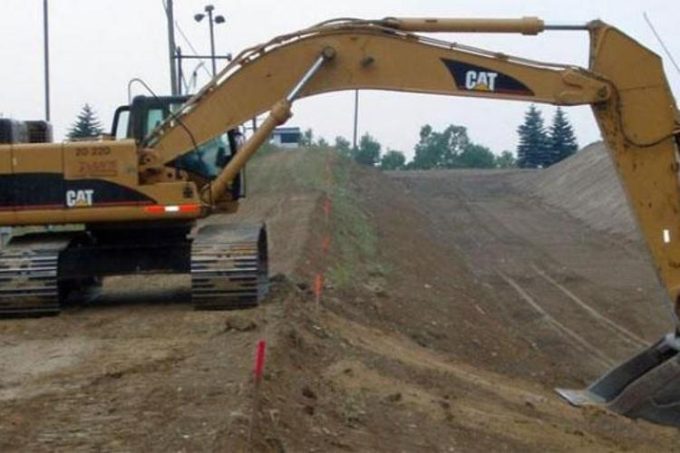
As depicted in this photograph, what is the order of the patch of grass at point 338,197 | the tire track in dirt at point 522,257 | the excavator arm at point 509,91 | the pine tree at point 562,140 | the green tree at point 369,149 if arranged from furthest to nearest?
the green tree at point 369,149 < the pine tree at point 562,140 < the patch of grass at point 338,197 < the tire track in dirt at point 522,257 < the excavator arm at point 509,91

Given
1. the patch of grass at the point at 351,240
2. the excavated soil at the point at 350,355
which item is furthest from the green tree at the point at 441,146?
the excavated soil at the point at 350,355

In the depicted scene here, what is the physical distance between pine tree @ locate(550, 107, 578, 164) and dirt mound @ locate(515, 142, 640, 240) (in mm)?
28131

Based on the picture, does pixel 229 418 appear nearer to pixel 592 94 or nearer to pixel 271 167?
pixel 592 94

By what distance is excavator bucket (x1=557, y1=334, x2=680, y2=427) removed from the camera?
14375 mm

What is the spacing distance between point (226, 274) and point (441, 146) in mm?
123579

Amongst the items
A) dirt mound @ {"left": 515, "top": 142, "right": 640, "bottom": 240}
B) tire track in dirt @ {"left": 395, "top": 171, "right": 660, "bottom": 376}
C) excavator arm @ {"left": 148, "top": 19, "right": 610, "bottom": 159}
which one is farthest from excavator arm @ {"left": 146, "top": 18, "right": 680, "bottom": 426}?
dirt mound @ {"left": 515, "top": 142, "right": 640, "bottom": 240}

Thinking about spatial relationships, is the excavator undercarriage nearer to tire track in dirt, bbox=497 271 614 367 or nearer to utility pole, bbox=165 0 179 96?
tire track in dirt, bbox=497 271 614 367

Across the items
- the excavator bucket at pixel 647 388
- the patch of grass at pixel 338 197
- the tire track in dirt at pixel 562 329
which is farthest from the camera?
the patch of grass at pixel 338 197

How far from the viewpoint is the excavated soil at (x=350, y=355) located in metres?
10.5

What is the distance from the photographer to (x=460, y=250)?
121 ft

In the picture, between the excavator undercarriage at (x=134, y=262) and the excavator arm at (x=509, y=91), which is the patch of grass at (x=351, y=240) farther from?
the excavator arm at (x=509, y=91)

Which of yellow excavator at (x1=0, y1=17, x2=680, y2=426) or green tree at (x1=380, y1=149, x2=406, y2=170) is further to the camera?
green tree at (x1=380, y1=149, x2=406, y2=170)

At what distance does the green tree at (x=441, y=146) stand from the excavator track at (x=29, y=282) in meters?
118

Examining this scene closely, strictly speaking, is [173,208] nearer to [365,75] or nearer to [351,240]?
[365,75]
